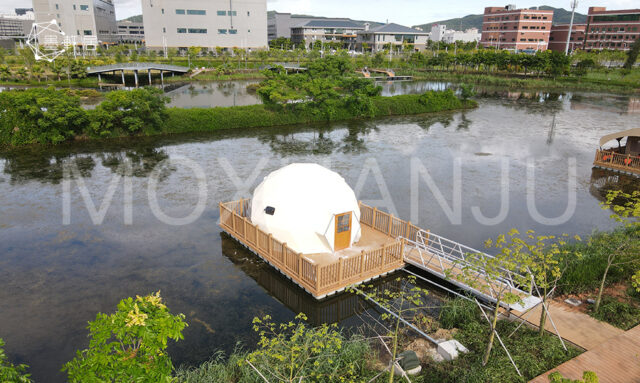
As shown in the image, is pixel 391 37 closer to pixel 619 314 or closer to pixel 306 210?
pixel 306 210

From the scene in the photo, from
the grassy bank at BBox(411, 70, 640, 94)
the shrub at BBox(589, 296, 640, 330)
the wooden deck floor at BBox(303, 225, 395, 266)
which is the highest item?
the grassy bank at BBox(411, 70, 640, 94)

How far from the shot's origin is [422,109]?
4531 centimetres

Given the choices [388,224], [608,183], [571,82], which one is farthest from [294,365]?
[571,82]

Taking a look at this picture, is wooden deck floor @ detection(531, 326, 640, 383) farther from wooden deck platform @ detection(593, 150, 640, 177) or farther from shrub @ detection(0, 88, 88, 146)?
shrub @ detection(0, 88, 88, 146)

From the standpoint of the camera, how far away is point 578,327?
10578 mm

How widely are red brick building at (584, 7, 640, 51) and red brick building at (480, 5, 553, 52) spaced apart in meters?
10.8

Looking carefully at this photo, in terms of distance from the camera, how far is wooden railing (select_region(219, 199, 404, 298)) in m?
12.4

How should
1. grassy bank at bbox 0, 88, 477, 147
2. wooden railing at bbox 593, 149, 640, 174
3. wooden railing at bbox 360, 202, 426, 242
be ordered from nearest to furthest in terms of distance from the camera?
1. wooden railing at bbox 360, 202, 426, 242
2. wooden railing at bbox 593, 149, 640, 174
3. grassy bank at bbox 0, 88, 477, 147

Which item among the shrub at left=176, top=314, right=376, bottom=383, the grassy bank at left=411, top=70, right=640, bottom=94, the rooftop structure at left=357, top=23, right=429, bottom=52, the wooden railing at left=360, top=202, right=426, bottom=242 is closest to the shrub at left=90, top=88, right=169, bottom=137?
the wooden railing at left=360, top=202, right=426, bottom=242

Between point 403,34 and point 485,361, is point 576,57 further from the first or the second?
point 485,361

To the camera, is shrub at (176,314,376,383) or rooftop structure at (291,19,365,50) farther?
rooftop structure at (291,19,365,50)

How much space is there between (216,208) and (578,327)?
48.3 ft

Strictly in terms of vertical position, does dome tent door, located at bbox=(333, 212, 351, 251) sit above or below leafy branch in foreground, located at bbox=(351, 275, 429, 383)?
above

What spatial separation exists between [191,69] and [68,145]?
47354 millimetres
